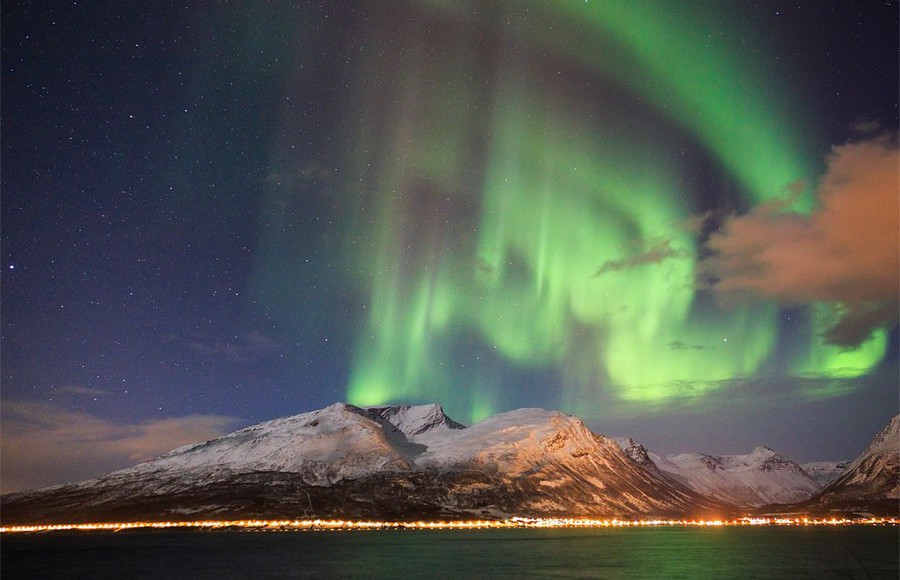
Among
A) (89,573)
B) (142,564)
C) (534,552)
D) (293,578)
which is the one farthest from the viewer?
(534,552)

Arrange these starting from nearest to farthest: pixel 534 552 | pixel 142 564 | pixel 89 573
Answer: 1. pixel 89 573
2. pixel 142 564
3. pixel 534 552

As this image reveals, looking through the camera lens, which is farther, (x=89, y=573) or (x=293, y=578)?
(x=89, y=573)

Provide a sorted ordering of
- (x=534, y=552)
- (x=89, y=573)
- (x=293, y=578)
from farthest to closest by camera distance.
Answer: (x=534, y=552)
(x=89, y=573)
(x=293, y=578)

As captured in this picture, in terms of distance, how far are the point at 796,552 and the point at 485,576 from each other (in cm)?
10344

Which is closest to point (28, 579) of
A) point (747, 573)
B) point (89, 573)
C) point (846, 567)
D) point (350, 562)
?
point (89, 573)

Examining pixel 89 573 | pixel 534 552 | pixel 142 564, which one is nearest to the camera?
pixel 89 573

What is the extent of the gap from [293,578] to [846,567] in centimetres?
10567

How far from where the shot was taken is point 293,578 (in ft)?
407

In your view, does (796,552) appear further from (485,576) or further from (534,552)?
(485,576)

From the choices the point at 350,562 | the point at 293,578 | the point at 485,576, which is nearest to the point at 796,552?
the point at 485,576

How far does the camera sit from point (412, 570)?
Answer: 140000mm

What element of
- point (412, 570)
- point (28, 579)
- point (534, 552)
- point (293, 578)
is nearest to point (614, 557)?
point (534, 552)

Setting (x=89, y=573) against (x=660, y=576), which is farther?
(x=89, y=573)

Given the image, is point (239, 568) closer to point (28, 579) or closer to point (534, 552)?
point (28, 579)
